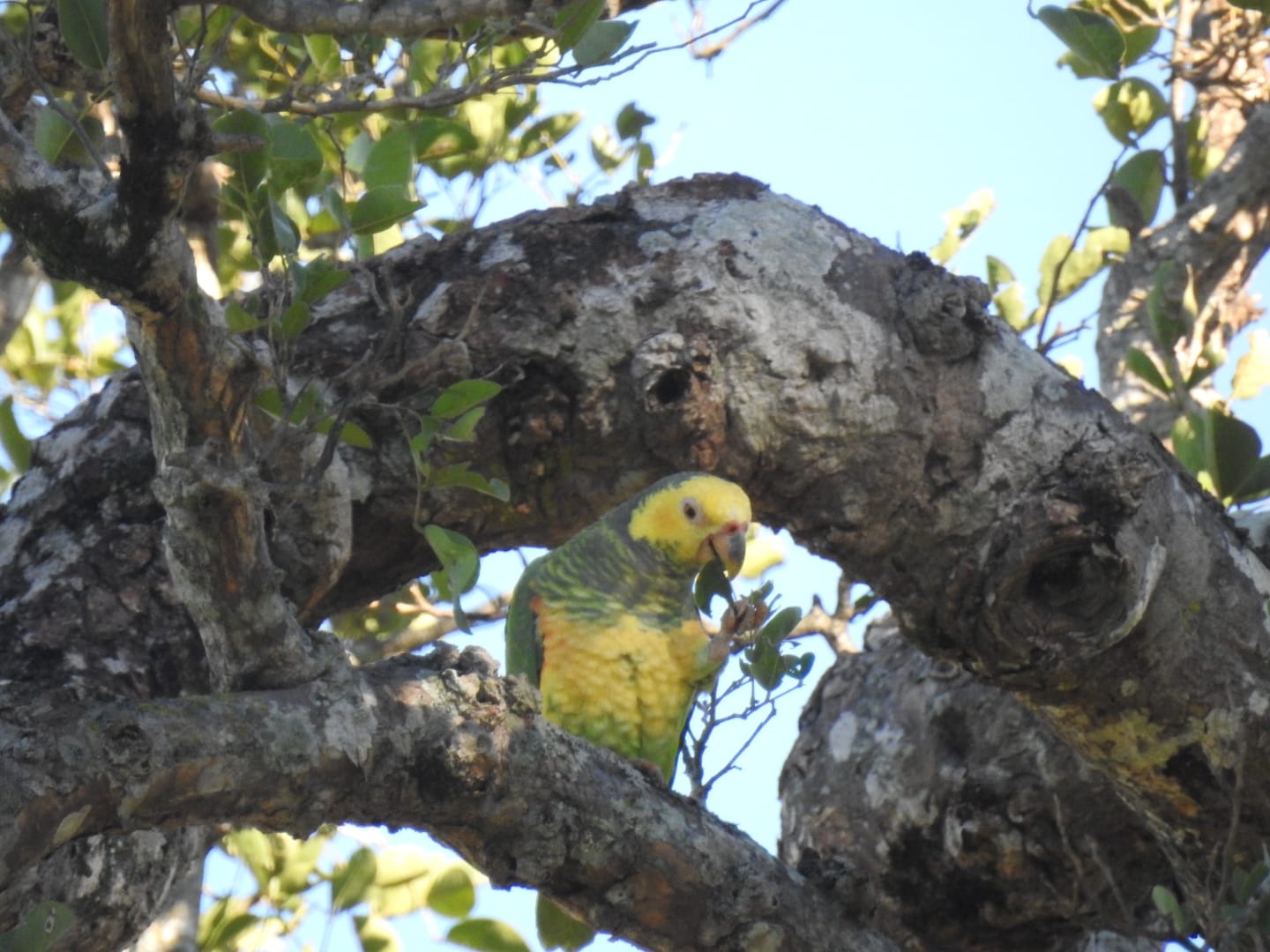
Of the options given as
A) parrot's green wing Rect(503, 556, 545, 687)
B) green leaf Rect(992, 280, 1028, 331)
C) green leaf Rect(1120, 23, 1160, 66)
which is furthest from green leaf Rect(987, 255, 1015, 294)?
parrot's green wing Rect(503, 556, 545, 687)

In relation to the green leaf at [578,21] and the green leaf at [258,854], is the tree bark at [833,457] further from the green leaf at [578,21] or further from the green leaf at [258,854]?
the green leaf at [258,854]

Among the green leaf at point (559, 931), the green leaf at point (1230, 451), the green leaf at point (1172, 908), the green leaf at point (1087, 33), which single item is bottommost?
the green leaf at point (1172, 908)

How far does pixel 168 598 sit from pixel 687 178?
4.34 feet

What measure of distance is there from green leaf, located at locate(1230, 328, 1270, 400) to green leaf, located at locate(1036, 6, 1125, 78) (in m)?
1.50

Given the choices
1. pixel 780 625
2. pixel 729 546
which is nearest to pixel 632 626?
pixel 729 546

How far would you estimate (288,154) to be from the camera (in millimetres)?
1749

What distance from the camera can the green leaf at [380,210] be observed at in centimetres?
188

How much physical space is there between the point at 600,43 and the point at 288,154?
1.82 feet

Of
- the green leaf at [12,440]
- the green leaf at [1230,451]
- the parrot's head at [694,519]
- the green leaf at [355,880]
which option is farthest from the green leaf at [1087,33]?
the green leaf at [355,880]

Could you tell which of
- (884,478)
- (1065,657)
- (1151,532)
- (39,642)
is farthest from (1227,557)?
(39,642)

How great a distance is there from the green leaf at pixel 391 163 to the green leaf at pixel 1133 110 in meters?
2.28

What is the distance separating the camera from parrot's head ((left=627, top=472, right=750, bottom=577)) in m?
2.82

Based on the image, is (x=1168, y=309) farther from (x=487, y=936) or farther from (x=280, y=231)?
(x=280, y=231)

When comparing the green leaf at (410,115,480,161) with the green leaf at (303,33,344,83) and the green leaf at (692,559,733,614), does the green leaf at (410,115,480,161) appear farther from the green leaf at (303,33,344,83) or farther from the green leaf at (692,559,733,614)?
the green leaf at (692,559,733,614)
